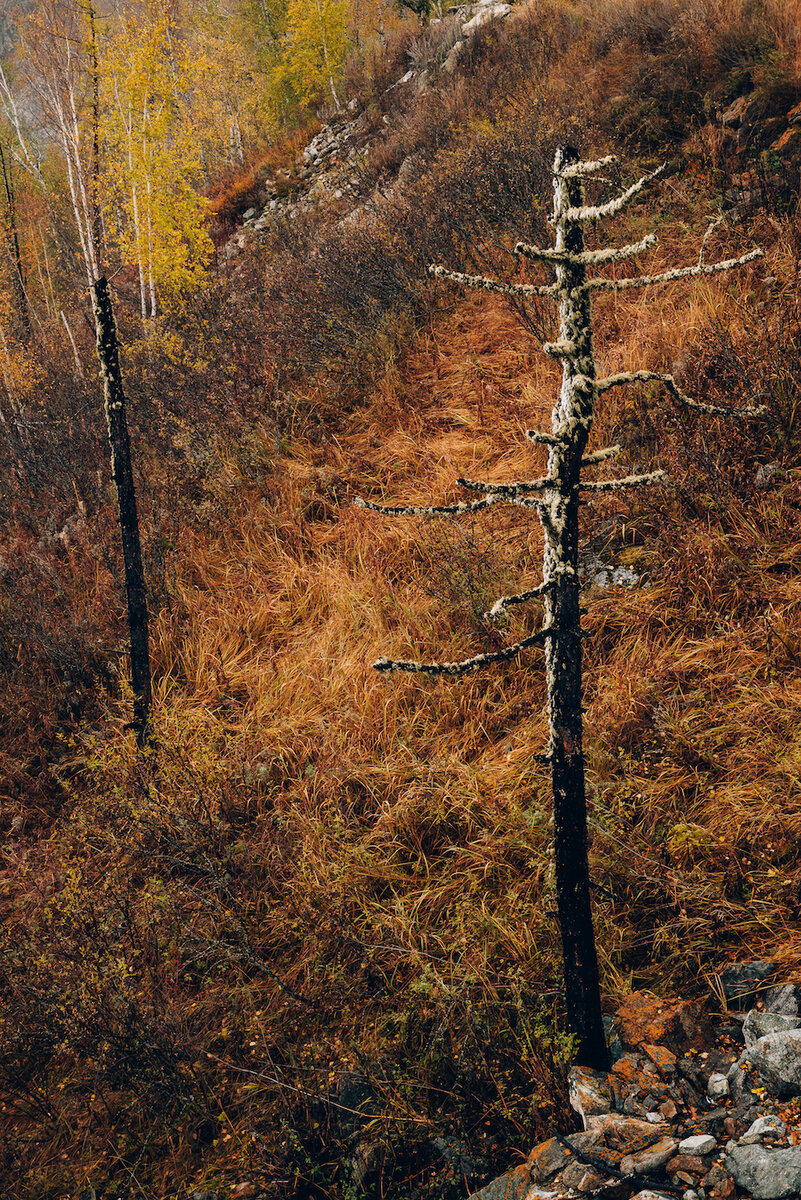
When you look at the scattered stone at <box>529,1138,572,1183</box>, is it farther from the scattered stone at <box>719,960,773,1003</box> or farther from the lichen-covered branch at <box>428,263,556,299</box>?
the lichen-covered branch at <box>428,263,556,299</box>

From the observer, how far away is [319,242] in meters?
10.3

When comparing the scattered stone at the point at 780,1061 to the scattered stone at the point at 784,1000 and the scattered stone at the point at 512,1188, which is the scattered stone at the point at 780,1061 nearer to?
the scattered stone at the point at 784,1000

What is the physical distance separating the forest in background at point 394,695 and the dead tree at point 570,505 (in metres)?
0.45

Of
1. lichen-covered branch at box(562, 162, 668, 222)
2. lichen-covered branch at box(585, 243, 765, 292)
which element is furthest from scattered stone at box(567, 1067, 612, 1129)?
lichen-covered branch at box(562, 162, 668, 222)

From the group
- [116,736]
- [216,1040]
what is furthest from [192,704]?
[216,1040]

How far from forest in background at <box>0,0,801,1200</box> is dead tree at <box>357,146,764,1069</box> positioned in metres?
0.45

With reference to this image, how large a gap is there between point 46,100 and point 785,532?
44.2 feet

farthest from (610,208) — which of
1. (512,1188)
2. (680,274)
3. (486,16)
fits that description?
(486,16)

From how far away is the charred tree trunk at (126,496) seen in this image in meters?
4.73

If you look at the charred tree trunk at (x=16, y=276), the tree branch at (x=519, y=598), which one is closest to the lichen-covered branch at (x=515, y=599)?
the tree branch at (x=519, y=598)

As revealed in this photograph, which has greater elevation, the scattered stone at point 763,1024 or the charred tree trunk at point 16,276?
the charred tree trunk at point 16,276

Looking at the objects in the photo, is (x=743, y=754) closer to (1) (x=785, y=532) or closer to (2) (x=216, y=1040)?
(1) (x=785, y=532)

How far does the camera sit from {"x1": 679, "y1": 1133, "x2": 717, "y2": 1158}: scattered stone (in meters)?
2.21

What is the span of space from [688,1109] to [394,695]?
8.85 feet
